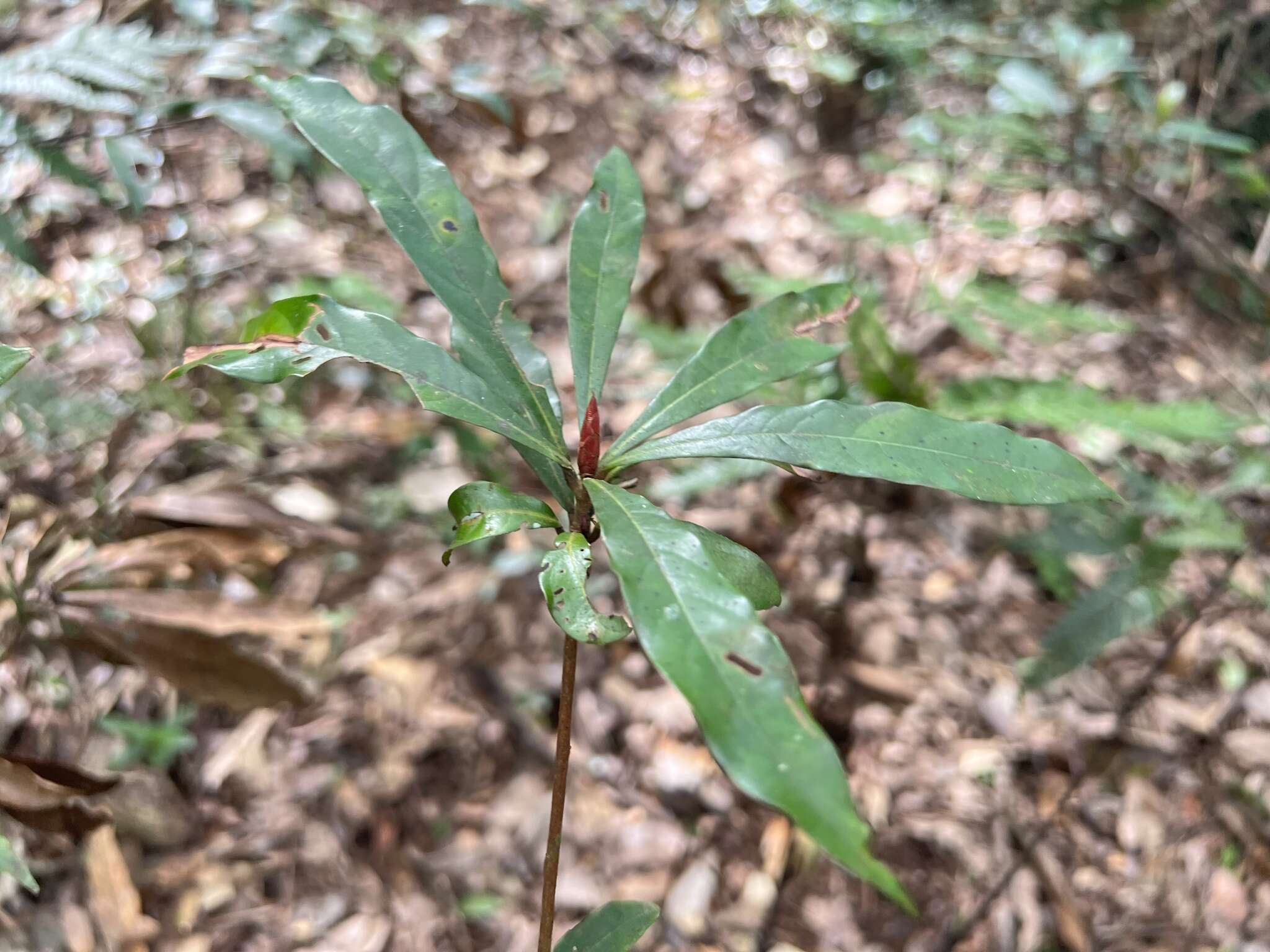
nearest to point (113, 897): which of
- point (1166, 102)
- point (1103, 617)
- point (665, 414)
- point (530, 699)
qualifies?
point (530, 699)

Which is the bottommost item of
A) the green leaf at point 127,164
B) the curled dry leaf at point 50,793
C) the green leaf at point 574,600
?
the curled dry leaf at point 50,793

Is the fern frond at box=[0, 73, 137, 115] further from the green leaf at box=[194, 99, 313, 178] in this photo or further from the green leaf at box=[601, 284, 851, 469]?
the green leaf at box=[601, 284, 851, 469]

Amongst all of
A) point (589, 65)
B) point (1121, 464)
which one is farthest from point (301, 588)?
point (589, 65)

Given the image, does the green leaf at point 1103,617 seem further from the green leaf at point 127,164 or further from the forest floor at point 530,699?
the green leaf at point 127,164

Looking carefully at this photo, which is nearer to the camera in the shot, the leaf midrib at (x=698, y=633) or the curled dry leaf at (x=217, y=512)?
the leaf midrib at (x=698, y=633)

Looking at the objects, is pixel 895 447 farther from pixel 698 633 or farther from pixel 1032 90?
pixel 1032 90

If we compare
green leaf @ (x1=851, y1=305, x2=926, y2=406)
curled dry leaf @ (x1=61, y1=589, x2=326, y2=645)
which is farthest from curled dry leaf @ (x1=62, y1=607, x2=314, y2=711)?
green leaf @ (x1=851, y1=305, x2=926, y2=406)

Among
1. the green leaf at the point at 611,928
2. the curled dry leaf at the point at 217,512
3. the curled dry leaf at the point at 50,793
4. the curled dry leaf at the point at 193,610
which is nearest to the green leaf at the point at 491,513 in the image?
the green leaf at the point at 611,928
